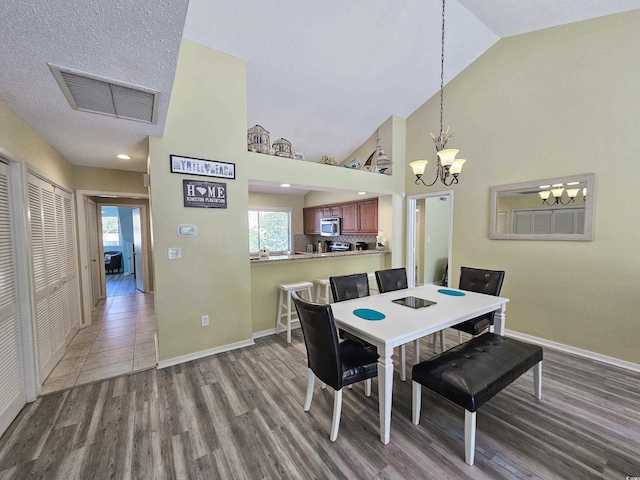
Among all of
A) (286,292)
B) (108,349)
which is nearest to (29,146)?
(108,349)

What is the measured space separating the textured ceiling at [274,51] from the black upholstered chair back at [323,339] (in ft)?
5.45

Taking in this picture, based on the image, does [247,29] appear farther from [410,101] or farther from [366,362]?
[366,362]

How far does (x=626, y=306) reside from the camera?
2.59 meters

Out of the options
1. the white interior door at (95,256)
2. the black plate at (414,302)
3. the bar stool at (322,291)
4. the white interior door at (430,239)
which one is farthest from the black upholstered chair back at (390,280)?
the white interior door at (95,256)

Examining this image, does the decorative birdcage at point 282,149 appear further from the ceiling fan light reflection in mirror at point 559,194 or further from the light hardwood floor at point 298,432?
the ceiling fan light reflection in mirror at point 559,194

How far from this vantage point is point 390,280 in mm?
3021

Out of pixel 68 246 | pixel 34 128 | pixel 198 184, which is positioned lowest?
pixel 68 246

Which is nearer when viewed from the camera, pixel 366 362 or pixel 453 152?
pixel 366 362

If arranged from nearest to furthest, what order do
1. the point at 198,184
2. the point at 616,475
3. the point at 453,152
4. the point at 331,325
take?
the point at 616,475 < the point at 331,325 < the point at 453,152 < the point at 198,184

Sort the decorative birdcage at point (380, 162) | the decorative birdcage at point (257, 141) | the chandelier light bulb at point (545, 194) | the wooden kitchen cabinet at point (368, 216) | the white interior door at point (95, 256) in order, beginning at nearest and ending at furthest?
1. the chandelier light bulb at point (545, 194)
2. the decorative birdcage at point (257, 141)
3. the decorative birdcage at point (380, 162)
4. the white interior door at point (95, 256)
5. the wooden kitchen cabinet at point (368, 216)

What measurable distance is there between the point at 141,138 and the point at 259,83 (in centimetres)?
160

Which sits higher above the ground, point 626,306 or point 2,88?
point 2,88

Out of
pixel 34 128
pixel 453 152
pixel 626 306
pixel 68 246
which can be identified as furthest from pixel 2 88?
pixel 626 306

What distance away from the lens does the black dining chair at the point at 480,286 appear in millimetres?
2656
